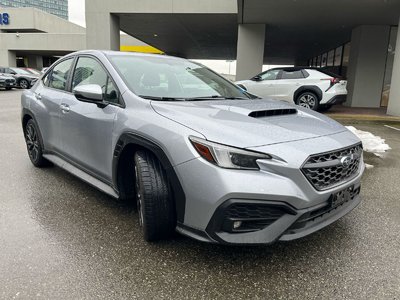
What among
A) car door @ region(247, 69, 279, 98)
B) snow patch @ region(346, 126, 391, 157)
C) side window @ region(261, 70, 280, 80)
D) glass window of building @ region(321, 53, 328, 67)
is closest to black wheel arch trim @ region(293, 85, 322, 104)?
car door @ region(247, 69, 279, 98)

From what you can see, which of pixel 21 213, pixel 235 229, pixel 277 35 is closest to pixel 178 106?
pixel 235 229

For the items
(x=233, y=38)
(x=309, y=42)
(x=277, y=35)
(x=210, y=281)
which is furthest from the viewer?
(x=233, y=38)

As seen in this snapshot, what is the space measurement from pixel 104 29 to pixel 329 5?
10804 millimetres

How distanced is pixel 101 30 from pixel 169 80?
15.2m

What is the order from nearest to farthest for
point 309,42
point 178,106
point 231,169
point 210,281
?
point 231,169, point 210,281, point 178,106, point 309,42

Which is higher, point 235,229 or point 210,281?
point 235,229

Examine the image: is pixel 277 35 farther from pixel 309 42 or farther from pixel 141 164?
pixel 141 164

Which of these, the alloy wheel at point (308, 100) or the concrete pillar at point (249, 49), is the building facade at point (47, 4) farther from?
the alloy wheel at point (308, 100)

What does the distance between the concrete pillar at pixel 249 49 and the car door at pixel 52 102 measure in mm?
10833

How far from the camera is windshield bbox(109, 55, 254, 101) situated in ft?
10.3

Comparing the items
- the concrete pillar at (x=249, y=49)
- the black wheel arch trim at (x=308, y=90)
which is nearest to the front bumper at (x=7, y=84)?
the concrete pillar at (x=249, y=49)

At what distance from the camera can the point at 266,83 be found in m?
11.4

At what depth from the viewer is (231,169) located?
219 cm

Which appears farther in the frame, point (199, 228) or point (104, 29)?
point (104, 29)
